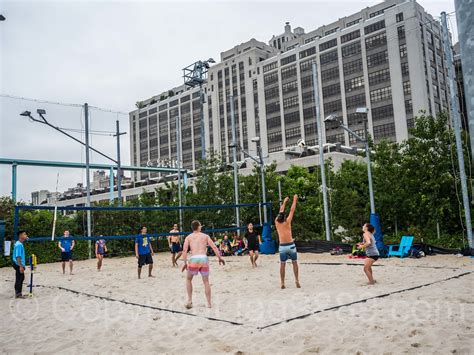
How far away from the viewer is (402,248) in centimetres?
1720

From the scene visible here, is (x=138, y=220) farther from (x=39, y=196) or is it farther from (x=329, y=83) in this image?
(x=39, y=196)

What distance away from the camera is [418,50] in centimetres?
5919

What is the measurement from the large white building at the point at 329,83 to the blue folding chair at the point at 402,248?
2918cm

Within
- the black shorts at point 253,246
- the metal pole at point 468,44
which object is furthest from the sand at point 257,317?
the metal pole at point 468,44

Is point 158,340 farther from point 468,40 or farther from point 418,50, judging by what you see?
point 418,50

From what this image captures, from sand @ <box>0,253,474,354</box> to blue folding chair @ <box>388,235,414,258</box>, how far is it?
16.9 ft

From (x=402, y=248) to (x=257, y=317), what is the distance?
1205 centimetres

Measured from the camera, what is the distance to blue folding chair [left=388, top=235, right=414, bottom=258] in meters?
17.0

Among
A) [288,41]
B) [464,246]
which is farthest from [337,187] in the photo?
[288,41]

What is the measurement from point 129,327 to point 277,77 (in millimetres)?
73384

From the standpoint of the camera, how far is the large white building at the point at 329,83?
200 ft

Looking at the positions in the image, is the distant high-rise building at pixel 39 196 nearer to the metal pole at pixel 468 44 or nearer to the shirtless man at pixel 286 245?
the shirtless man at pixel 286 245

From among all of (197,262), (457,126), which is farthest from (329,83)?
(197,262)

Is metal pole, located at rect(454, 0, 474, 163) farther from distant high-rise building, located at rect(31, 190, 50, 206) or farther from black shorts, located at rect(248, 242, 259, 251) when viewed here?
distant high-rise building, located at rect(31, 190, 50, 206)
